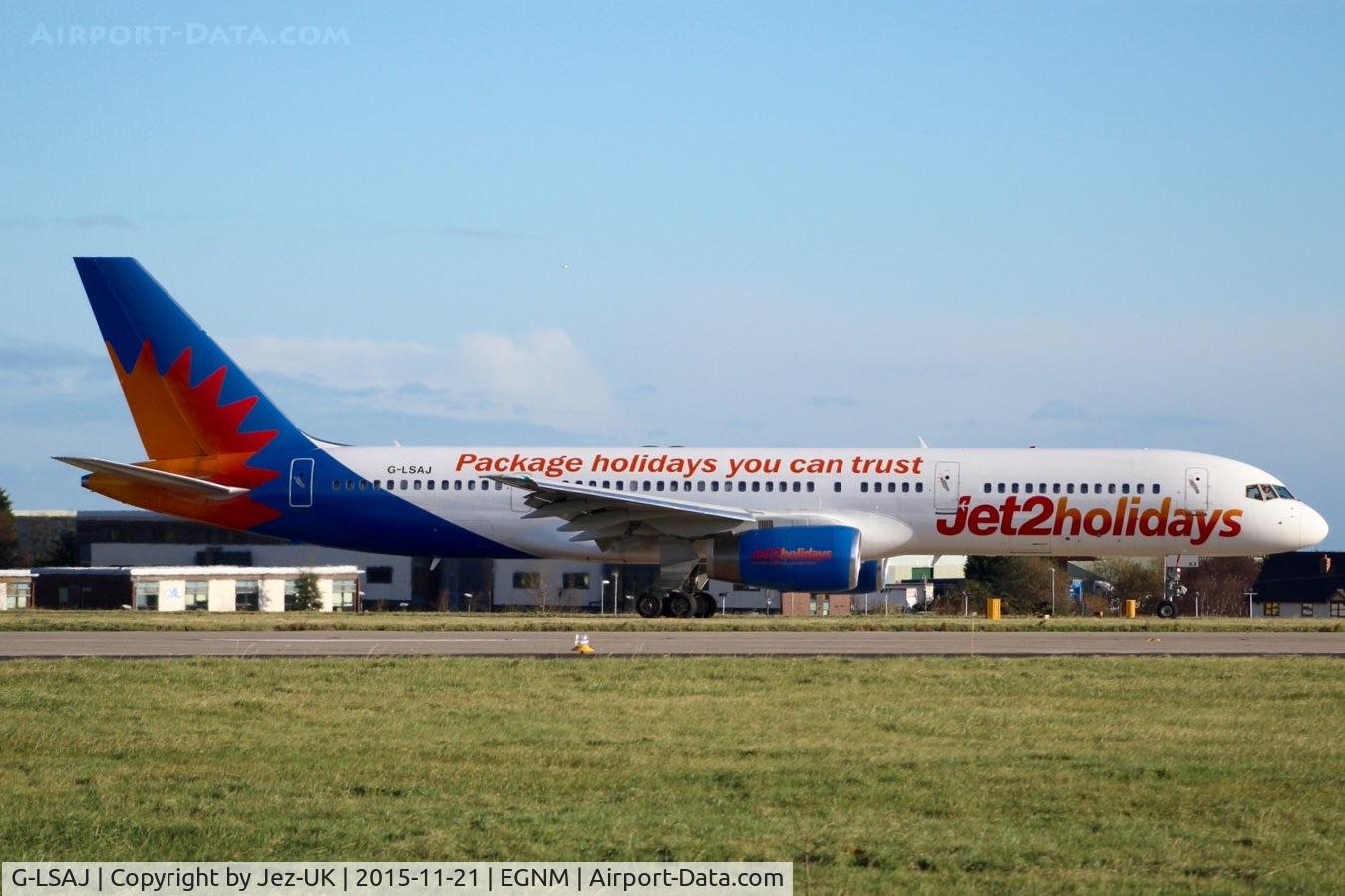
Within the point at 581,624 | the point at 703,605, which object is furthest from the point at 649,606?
the point at 581,624

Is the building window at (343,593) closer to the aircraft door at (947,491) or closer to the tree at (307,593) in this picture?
the tree at (307,593)

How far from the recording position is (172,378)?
36812mm

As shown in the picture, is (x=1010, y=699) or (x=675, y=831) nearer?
(x=675, y=831)

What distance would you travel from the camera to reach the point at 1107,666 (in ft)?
70.2

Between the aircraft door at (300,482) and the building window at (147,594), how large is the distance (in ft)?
64.4

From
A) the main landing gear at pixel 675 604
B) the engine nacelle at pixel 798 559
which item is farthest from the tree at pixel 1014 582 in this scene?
the engine nacelle at pixel 798 559

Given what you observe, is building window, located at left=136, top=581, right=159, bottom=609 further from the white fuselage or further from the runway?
the runway

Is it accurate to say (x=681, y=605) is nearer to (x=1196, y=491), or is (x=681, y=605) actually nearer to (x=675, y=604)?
(x=675, y=604)

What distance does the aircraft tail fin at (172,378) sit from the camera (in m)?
36.8

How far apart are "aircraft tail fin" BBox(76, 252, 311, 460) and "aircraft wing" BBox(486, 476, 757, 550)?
6447 millimetres

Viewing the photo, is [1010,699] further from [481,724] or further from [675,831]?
[675,831]

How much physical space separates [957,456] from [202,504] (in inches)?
659

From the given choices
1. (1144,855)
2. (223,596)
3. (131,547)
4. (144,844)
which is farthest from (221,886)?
(131,547)

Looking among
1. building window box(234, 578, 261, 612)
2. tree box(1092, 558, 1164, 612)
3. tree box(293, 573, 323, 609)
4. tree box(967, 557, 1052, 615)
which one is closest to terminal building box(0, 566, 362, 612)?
building window box(234, 578, 261, 612)
